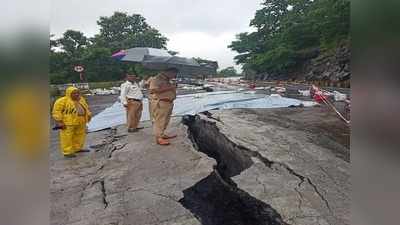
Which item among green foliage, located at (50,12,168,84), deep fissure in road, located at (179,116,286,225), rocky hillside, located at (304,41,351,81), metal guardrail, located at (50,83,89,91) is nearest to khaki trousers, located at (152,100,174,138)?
deep fissure in road, located at (179,116,286,225)

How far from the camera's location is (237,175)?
2.10 meters

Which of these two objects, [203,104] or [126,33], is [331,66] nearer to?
[203,104]

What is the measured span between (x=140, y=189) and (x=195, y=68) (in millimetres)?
759

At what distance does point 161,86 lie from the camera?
1.73m

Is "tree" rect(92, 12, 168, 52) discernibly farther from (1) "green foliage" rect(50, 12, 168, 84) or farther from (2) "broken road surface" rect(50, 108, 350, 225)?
(2) "broken road surface" rect(50, 108, 350, 225)

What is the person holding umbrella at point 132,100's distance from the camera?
1626 mm

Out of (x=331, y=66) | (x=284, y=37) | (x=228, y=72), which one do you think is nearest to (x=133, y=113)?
(x=228, y=72)

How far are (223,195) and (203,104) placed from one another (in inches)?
23.2

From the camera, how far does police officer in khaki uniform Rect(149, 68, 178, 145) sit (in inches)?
65.4

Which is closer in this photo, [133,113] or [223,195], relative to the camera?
[133,113]

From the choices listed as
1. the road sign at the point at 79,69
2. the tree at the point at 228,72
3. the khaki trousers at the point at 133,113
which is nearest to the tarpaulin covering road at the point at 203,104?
the khaki trousers at the point at 133,113
